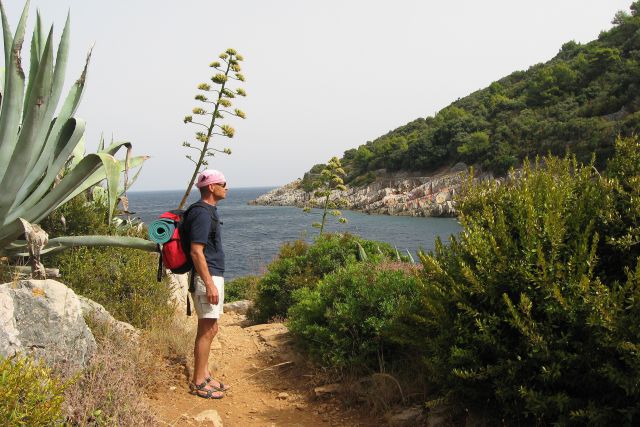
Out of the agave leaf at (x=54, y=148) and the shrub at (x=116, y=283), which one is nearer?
the agave leaf at (x=54, y=148)

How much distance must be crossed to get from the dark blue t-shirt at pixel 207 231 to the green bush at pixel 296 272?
3.10 metres

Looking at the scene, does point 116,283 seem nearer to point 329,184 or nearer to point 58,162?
point 58,162

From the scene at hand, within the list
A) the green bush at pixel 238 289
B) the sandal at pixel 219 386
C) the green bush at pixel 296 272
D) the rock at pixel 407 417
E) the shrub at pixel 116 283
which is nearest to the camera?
the rock at pixel 407 417

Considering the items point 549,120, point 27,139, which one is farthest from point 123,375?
point 549,120

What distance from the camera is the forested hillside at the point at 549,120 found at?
4953 cm

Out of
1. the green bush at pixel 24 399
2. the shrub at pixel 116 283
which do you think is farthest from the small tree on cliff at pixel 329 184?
the green bush at pixel 24 399

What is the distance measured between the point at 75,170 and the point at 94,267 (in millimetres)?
1210

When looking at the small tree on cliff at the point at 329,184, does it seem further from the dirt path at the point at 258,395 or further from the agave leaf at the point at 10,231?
the agave leaf at the point at 10,231

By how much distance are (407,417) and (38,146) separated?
428 centimetres

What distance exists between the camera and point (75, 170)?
16.4 ft

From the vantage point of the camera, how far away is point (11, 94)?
15.8ft

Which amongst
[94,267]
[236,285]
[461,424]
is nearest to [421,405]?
[461,424]

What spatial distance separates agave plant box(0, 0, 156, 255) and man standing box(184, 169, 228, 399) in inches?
31.0

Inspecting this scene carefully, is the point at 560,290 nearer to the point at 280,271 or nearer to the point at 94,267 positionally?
the point at 94,267
